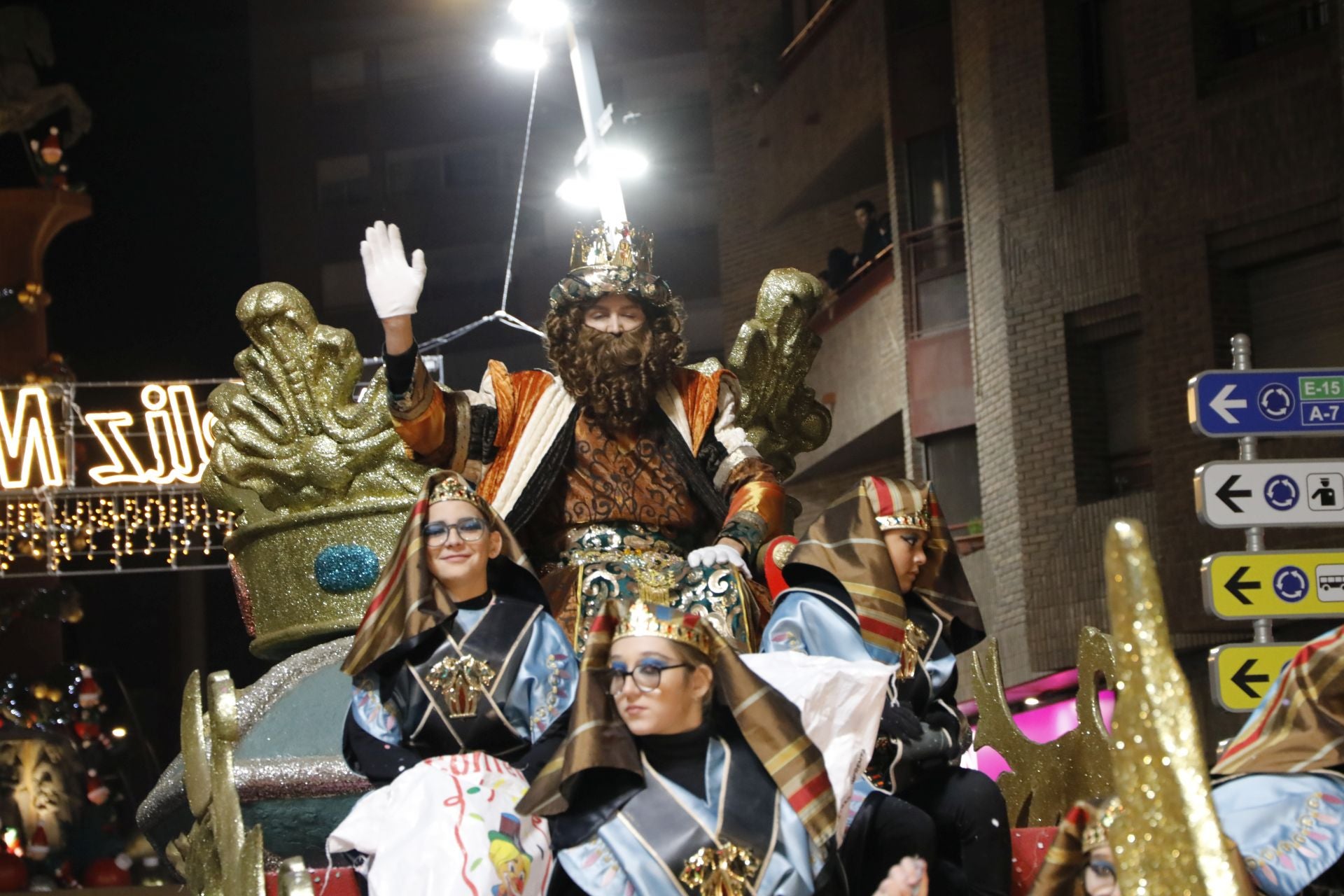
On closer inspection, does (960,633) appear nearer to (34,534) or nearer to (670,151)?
(34,534)

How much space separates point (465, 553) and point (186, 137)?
9.71 meters

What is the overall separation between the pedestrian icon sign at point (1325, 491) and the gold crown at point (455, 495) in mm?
4112

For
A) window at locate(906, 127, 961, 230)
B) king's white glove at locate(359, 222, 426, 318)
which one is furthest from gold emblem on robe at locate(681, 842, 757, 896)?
window at locate(906, 127, 961, 230)

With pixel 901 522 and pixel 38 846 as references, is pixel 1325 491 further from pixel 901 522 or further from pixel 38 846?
pixel 38 846

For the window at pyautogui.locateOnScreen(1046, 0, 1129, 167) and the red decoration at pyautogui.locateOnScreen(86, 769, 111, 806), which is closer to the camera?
the red decoration at pyautogui.locateOnScreen(86, 769, 111, 806)

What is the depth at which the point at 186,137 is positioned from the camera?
14.0 meters

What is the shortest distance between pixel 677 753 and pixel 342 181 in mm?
11190

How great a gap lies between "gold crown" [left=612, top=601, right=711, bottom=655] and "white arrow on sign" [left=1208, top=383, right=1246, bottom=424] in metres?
4.31

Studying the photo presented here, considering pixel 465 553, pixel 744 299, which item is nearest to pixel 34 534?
pixel 744 299

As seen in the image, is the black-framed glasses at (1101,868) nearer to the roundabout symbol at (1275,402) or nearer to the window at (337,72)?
the roundabout symbol at (1275,402)

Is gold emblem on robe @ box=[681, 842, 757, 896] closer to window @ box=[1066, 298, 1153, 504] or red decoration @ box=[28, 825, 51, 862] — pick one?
red decoration @ box=[28, 825, 51, 862]

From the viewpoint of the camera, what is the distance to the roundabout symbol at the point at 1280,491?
26.2ft

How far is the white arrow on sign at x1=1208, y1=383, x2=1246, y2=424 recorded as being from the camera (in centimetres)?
808

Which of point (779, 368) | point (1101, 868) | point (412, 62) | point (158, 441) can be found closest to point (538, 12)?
point (412, 62)
